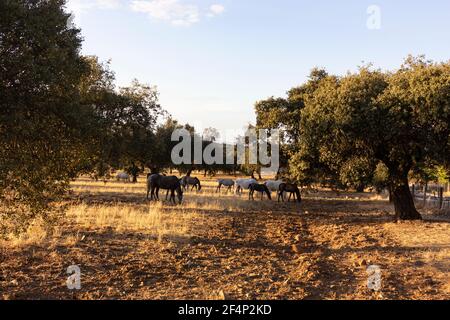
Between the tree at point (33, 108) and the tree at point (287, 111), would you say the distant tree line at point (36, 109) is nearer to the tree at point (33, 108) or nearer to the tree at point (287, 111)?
the tree at point (33, 108)

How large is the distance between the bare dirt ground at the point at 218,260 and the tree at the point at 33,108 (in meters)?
1.98

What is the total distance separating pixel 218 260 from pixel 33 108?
705 centimetres

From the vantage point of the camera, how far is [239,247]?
14797 millimetres

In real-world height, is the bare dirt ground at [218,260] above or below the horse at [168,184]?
below

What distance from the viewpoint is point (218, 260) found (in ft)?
41.1

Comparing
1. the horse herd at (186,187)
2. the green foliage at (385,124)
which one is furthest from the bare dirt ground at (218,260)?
the horse herd at (186,187)

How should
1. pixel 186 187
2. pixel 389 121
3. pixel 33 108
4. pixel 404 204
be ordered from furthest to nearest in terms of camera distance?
1. pixel 186 187
2. pixel 404 204
3. pixel 389 121
4. pixel 33 108

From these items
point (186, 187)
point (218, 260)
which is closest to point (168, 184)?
point (218, 260)

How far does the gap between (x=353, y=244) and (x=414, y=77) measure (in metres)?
8.94

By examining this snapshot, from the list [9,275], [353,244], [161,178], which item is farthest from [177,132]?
[9,275]

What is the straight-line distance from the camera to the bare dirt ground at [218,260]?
9305 mm

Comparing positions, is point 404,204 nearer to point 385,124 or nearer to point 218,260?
point 385,124

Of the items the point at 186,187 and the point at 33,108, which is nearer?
the point at 33,108
